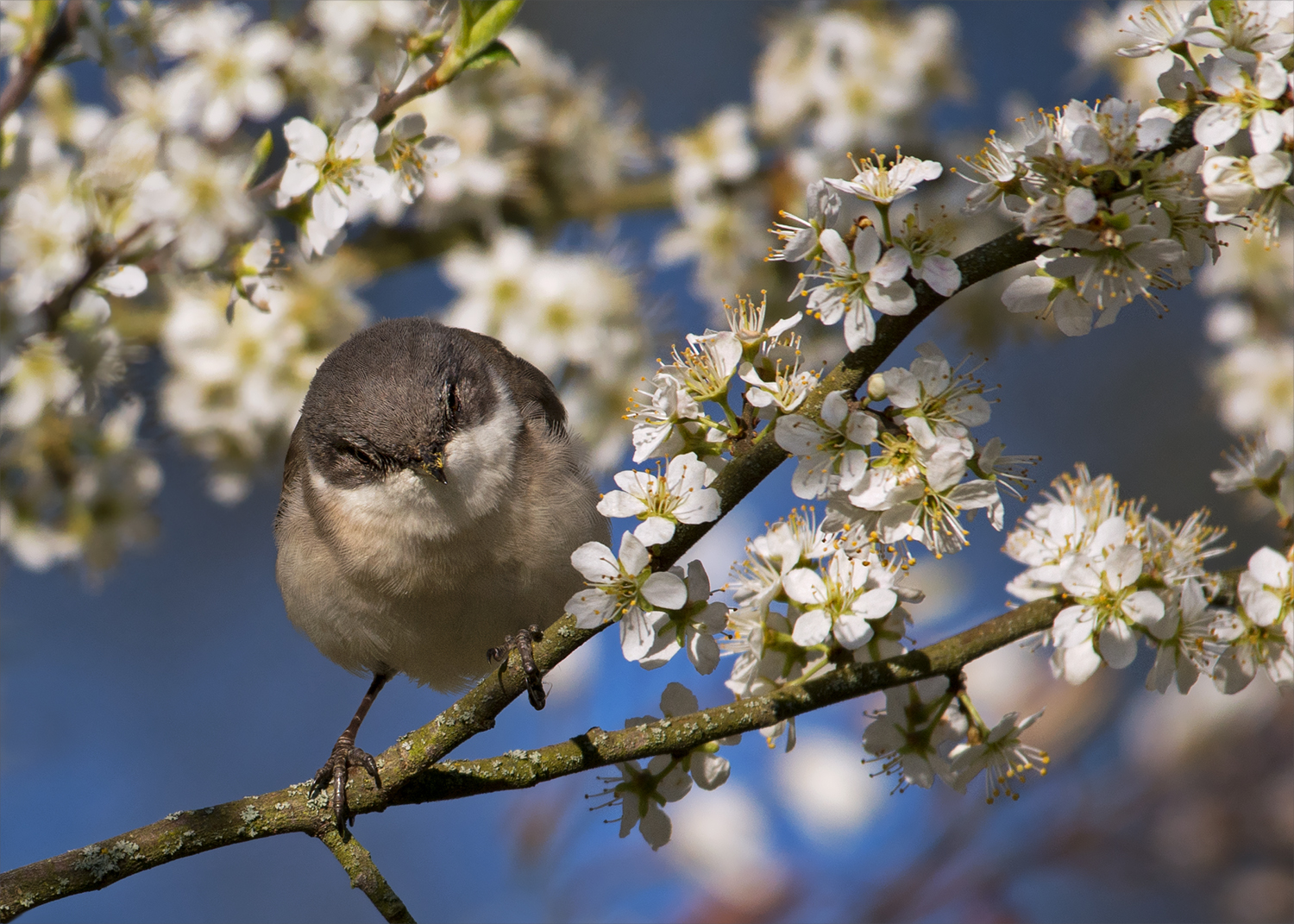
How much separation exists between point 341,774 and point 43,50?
1599 millimetres

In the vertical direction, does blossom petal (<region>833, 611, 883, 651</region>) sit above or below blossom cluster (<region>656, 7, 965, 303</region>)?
below

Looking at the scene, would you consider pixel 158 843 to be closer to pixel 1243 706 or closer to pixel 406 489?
pixel 406 489

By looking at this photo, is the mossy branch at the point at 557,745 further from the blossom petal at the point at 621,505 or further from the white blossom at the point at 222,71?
the white blossom at the point at 222,71

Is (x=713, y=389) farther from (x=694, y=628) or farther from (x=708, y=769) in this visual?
(x=708, y=769)

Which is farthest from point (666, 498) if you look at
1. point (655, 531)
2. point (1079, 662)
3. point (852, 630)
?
point (1079, 662)

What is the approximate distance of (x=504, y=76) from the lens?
3.65 meters

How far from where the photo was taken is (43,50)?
7.80 ft

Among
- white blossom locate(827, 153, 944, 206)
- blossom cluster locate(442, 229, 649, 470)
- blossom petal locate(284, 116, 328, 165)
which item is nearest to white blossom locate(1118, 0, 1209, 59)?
white blossom locate(827, 153, 944, 206)

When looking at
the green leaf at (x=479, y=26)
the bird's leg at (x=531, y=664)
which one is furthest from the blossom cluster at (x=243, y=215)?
the bird's leg at (x=531, y=664)

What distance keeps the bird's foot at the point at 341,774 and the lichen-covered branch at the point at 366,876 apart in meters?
0.02

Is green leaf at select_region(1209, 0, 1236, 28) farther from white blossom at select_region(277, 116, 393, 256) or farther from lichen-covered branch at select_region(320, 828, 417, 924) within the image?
lichen-covered branch at select_region(320, 828, 417, 924)

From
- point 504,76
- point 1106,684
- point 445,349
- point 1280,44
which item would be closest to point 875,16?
point 504,76

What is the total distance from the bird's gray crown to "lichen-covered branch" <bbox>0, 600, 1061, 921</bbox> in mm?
938

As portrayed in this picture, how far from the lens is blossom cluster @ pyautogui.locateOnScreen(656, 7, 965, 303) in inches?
139
